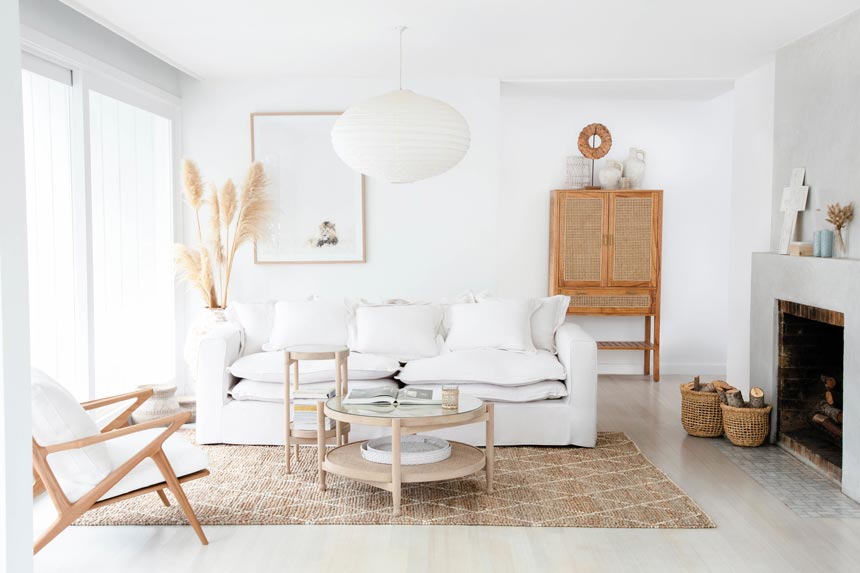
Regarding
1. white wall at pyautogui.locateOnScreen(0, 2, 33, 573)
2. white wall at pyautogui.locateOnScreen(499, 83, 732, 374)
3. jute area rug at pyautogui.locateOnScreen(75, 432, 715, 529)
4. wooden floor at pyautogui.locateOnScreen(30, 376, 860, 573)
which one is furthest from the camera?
white wall at pyautogui.locateOnScreen(499, 83, 732, 374)

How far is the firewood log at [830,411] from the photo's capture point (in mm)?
4559

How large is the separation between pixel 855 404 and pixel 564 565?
1.81 m

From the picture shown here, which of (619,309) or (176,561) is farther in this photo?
(619,309)

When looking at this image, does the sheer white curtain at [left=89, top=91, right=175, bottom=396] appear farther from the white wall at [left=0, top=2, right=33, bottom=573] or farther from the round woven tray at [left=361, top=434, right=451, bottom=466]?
the white wall at [left=0, top=2, right=33, bottom=573]

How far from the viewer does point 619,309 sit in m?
7.02

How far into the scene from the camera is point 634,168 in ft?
23.2

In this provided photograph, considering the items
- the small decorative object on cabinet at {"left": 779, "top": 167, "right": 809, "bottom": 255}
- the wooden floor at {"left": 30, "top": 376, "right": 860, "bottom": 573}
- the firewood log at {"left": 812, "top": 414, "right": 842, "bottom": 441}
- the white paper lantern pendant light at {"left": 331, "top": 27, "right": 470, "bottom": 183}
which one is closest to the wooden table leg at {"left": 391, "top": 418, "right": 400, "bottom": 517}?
the wooden floor at {"left": 30, "top": 376, "right": 860, "bottom": 573}

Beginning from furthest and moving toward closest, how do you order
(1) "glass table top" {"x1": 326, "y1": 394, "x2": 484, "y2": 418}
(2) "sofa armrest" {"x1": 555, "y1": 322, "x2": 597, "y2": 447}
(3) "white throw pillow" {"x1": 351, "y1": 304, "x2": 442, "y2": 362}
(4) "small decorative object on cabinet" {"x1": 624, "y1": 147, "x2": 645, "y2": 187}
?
1. (4) "small decorative object on cabinet" {"x1": 624, "y1": 147, "x2": 645, "y2": 187}
2. (3) "white throw pillow" {"x1": 351, "y1": 304, "x2": 442, "y2": 362}
3. (2) "sofa armrest" {"x1": 555, "y1": 322, "x2": 597, "y2": 447}
4. (1) "glass table top" {"x1": 326, "y1": 394, "x2": 484, "y2": 418}

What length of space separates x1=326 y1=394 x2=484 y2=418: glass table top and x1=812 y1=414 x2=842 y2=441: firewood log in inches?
82.4

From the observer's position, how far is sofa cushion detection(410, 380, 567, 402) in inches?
189

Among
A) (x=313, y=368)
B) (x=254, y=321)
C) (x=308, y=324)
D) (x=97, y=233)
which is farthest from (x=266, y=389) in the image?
(x=97, y=233)

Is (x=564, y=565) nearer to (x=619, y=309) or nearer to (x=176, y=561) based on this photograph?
(x=176, y=561)

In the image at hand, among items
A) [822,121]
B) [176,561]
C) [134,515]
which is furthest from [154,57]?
[822,121]

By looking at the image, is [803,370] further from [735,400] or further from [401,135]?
[401,135]
